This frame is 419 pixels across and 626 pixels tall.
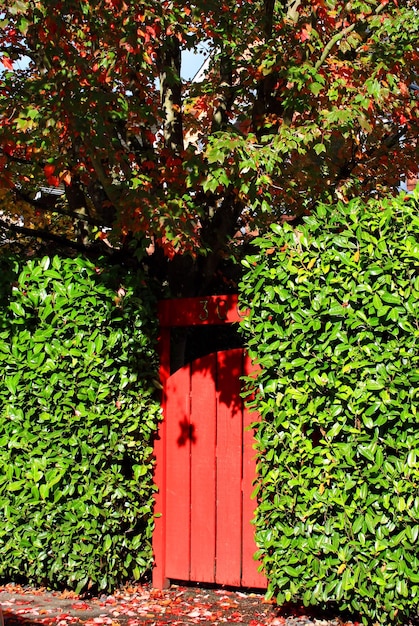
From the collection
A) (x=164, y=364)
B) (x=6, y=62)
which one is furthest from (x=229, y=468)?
(x=6, y=62)

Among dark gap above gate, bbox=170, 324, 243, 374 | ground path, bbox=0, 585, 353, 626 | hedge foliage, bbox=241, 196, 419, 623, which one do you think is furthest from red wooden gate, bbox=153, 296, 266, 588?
dark gap above gate, bbox=170, 324, 243, 374

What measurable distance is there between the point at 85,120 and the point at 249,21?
210 centimetres

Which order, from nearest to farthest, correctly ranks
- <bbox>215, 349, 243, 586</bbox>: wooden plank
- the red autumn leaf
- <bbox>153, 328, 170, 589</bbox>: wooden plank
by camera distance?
<bbox>215, 349, 243, 586</bbox>: wooden plank < <bbox>153, 328, 170, 589</bbox>: wooden plank < the red autumn leaf

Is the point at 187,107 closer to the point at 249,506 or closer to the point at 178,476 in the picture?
the point at 178,476

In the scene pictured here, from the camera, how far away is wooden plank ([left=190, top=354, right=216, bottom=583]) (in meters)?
5.91

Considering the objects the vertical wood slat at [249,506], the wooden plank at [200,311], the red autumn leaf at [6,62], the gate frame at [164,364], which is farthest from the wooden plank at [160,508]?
the red autumn leaf at [6,62]

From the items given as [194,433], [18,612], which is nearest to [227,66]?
[194,433]

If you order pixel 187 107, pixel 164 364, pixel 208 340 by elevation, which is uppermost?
pixel 187 107

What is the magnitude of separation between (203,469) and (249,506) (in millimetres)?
495

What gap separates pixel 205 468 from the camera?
235 inches

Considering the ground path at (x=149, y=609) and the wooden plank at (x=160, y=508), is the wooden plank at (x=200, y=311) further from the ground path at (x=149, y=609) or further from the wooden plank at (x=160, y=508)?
the ground path at (x=149, y=609)

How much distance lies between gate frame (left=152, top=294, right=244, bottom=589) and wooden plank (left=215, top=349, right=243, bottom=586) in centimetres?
37

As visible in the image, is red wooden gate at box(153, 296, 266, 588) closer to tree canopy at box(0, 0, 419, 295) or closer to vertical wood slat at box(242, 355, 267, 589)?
vertical wood slat at box(242, 355, 267, 589)

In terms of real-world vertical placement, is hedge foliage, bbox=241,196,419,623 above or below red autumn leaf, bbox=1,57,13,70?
below
